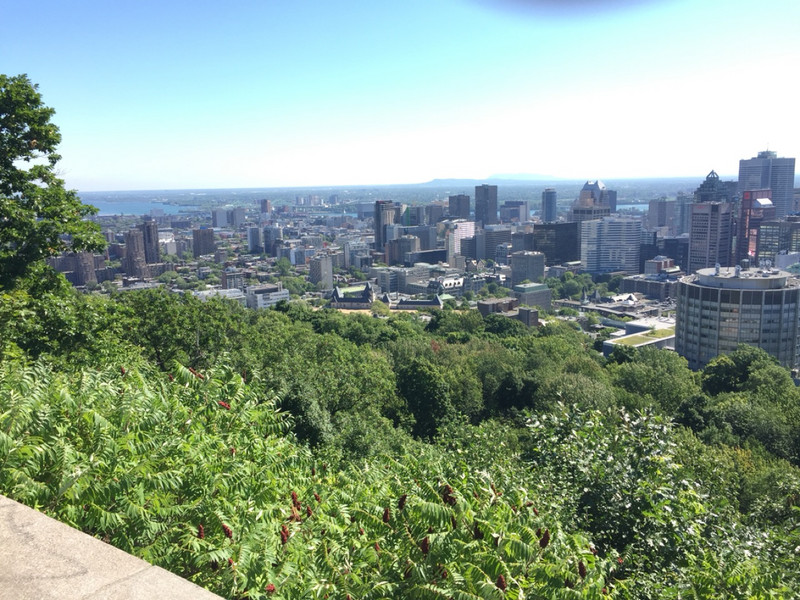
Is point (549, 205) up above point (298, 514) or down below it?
below

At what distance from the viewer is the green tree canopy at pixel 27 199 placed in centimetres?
970

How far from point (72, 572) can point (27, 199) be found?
363 inches

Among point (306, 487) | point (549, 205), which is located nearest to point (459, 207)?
point (549, 205)

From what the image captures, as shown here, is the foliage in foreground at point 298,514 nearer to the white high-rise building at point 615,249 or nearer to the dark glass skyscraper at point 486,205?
the white high-rise building at point 615,249

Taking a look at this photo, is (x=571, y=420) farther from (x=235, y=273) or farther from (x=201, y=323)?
(x=235, y=273)

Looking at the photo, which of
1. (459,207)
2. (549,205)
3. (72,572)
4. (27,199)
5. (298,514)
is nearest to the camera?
(72,572)

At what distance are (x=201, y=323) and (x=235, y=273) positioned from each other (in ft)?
264

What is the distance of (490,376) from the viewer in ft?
70.5

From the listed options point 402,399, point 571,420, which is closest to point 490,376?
point 402,399

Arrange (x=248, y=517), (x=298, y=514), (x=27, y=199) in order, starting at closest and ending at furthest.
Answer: (x=248, y=517)
(x=298, y=514)
(x=27, y=199)

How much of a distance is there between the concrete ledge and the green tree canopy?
8351 mm

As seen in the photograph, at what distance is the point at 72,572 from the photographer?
7.32 ft

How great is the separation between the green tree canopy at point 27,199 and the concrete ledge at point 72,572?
27.4 feet

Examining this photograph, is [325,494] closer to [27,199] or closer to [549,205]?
[27,199]
